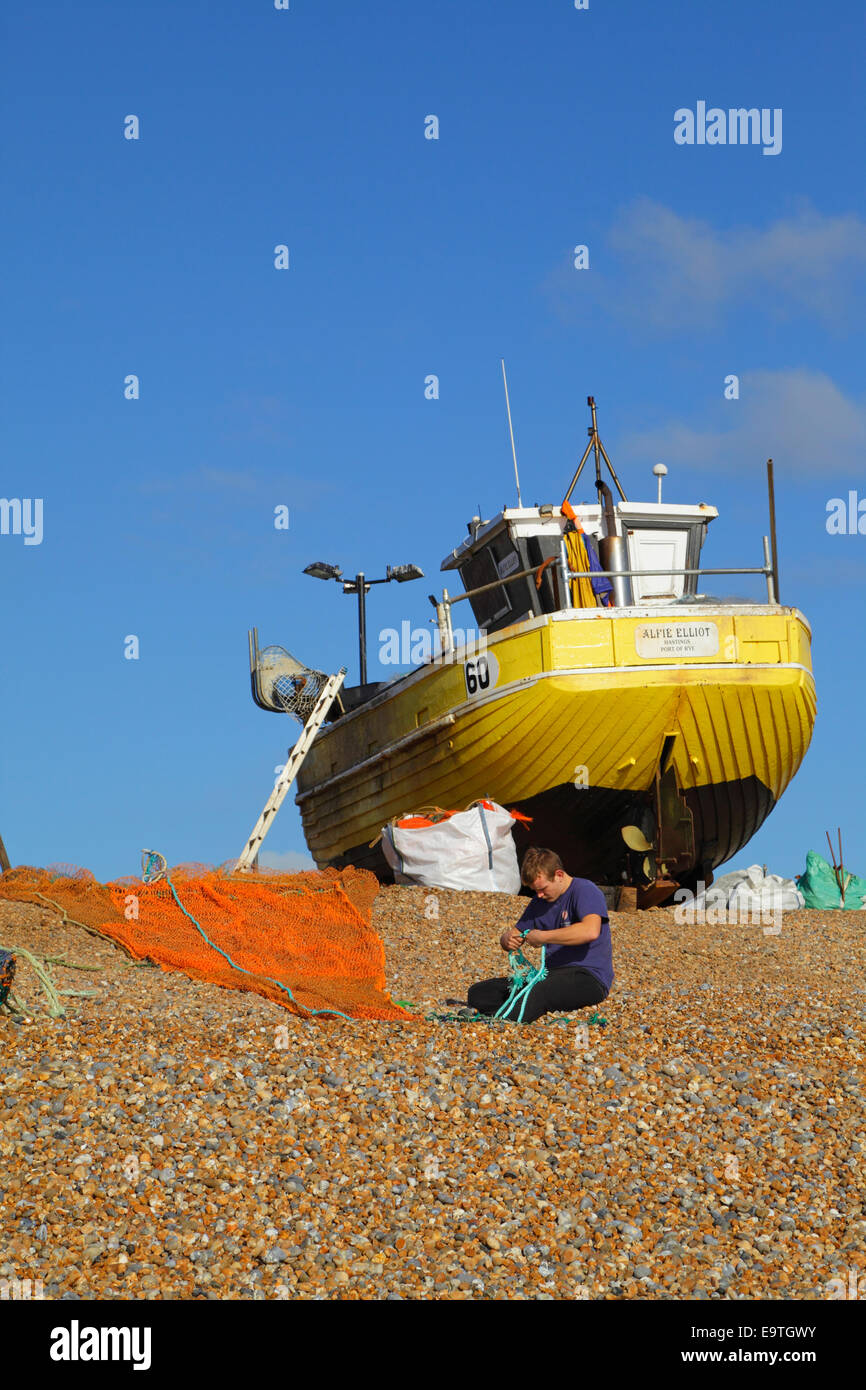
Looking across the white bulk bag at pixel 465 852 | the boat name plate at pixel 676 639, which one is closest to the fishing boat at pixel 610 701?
the boat name plate at pixel 676 639

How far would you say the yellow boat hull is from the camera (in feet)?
46.0

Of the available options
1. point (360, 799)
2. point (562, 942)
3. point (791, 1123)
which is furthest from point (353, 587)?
point (791, 1123)

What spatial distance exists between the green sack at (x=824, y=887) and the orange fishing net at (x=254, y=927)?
23.3 feet

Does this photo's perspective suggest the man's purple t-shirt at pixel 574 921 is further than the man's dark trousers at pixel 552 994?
Yes

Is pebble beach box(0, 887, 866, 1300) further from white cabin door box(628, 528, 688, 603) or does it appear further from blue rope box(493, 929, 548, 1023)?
white cabin door box(628, 528, 688, 603)

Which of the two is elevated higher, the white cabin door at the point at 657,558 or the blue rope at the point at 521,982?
the white cabin door at the point at 657,558

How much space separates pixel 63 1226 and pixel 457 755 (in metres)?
10.6

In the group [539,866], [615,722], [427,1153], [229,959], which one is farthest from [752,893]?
[427,1153]

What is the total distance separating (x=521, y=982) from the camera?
303 inches

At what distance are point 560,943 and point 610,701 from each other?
21.8 ft

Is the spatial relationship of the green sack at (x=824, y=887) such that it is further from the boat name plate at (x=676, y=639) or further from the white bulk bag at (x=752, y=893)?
the boat name plate at (x=676, y=639)

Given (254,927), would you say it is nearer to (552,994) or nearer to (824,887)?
(552,994)

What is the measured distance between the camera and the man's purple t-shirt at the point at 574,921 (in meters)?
7.76
